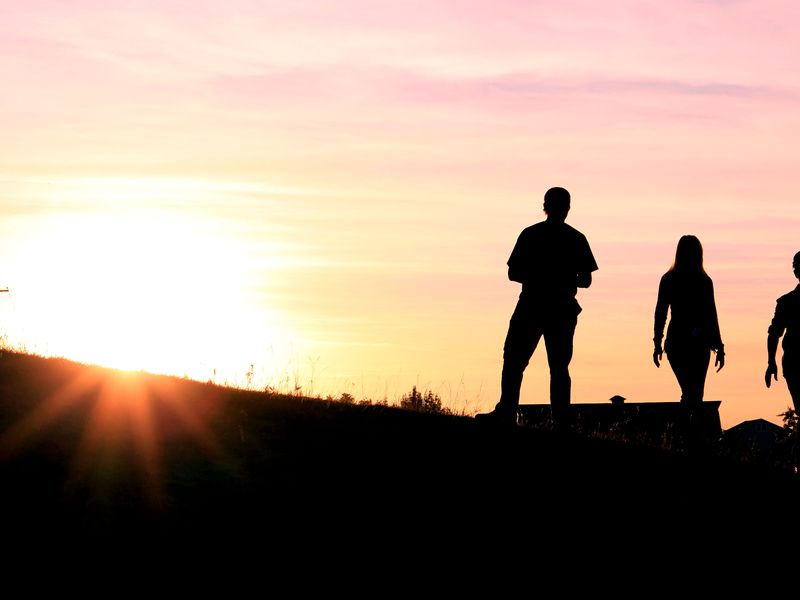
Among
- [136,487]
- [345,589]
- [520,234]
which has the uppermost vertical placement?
[520,234]

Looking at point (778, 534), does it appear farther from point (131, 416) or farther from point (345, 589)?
point (131, 416)

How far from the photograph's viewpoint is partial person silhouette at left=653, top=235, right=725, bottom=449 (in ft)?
44.4

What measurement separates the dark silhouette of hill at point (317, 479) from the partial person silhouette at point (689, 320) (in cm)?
100

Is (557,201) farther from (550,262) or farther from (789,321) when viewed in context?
(789,321)

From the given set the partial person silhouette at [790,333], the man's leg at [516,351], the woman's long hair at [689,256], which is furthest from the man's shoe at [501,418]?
the partial person silhouette at [790,333]

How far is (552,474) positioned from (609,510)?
2.83 ft

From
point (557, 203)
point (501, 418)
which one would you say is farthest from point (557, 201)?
point (501, 418)

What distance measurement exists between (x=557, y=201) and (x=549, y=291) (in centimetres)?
91

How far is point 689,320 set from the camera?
13562 millimetres

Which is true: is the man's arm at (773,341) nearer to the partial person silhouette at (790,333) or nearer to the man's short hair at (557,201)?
the partial person silhouette at (790,333)

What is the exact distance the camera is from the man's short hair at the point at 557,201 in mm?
12641

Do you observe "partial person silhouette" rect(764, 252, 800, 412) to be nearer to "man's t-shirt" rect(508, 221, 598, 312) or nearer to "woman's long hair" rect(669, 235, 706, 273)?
"woman's long hair" rect(669, 235, 706, 273)

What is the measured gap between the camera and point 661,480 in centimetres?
1246

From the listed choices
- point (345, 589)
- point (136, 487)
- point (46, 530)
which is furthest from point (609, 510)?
point (46, 530)
